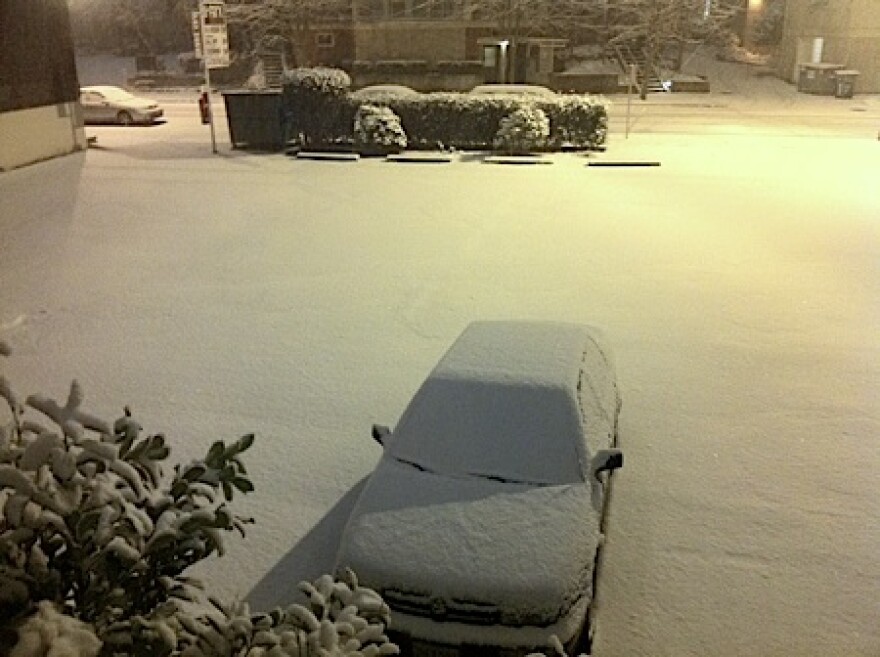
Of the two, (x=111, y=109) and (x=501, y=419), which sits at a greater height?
(x=111, y=109)

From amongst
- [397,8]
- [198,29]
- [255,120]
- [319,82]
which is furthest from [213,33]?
[397,8]

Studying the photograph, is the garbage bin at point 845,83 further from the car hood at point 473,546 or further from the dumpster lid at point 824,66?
the car hood at point 473,546

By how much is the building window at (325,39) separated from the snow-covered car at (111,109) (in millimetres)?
14199

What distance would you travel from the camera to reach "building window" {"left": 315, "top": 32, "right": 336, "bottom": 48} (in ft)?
142

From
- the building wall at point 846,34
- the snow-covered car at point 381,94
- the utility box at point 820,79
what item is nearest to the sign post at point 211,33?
the snow-covered car at point 381,94

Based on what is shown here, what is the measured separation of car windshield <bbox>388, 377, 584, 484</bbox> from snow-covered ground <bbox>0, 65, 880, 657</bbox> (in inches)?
51.1

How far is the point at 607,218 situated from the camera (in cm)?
1733

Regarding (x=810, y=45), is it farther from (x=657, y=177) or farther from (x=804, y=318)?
(x=804, y=318)

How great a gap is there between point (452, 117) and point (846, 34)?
2688 centimetres

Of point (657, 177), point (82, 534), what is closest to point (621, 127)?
point (657, 177)

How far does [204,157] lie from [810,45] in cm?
3392

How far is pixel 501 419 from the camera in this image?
5.79 meters

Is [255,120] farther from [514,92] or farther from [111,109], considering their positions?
[111,109]

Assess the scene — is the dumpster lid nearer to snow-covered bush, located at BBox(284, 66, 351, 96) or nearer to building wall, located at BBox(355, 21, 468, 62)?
building wall, located at BBox(355, 21, 468, 62)
